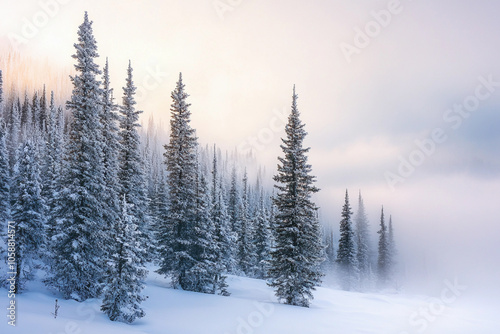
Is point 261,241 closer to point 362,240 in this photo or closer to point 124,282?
point 362,240

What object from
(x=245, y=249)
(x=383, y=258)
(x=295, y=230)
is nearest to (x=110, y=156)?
(x=295, y=230)

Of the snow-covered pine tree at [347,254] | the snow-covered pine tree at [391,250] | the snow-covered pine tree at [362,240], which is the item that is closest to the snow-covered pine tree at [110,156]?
the snow-covered pine tree at [347,254]

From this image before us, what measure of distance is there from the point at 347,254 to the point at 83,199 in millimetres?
41132

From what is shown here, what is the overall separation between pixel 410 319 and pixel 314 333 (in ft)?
31.0

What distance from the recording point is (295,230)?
21656mm

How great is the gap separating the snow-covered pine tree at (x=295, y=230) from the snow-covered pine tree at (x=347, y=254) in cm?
2561

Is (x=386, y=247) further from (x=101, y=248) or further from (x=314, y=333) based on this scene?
(x=101, y=248)

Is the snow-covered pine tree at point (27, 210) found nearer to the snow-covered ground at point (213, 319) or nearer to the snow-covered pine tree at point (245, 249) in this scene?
the snow-covered ground at point (213, 319)

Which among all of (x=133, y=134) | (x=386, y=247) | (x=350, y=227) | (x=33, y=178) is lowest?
(x=386, y=247)

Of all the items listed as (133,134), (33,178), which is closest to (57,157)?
Result: (133,134)

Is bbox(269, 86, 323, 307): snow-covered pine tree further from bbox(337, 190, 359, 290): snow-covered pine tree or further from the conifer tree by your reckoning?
bbox(337, 190, 359, 290): snow-covered pine tree

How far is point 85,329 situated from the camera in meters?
10.5

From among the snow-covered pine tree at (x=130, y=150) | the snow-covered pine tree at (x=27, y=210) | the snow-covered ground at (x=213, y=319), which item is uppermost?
the snow-covered pine tree at (x=130, y=150)

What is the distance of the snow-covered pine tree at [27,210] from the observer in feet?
54.5
